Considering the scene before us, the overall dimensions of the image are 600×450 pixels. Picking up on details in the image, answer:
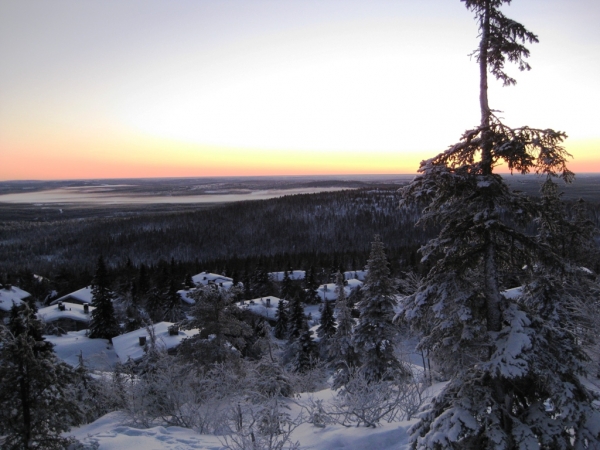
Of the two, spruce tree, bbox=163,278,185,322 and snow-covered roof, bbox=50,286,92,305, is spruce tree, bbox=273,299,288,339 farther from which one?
snow-covered roof, bbox=50,286,92,305

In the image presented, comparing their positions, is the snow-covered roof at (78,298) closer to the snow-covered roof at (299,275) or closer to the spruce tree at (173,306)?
the spruce tree at (173,306)

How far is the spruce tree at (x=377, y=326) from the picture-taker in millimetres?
21719

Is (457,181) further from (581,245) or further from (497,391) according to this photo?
(581,245)

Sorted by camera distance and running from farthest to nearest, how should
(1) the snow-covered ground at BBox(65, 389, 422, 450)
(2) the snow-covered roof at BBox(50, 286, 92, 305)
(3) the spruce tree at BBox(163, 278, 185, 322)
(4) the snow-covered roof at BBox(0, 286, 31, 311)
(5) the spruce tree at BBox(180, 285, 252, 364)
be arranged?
(2) the snow-covered roof at BBox(50, 286, 92, 305), (3) the spruce tree at BBox(163, 278, 185, 322), (4) the snow-covered roof at BBox(0, 286, 31, 311), (5) the spruce tree at BBox(180, 285, 252, 364), (1) the snow-covered ground at BBox(65, 389, 422, 450)

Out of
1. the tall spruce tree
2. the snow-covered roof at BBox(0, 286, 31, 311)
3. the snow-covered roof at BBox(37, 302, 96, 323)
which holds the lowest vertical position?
the snow-covered roof at BBox(37, 302, 96, 323)

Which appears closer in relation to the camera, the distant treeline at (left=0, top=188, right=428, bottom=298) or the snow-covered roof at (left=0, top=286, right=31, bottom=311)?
the snow-covered roof at (left=0, top=286, right=31, bottom=311)

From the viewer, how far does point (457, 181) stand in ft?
21.6

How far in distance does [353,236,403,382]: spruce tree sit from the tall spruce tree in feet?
48.2

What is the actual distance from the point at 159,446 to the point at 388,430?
677cm

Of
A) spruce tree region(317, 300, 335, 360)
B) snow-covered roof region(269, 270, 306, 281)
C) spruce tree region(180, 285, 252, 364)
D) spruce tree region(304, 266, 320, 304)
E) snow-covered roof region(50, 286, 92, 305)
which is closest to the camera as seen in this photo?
spruce tree region(180, 285, 252, 364)

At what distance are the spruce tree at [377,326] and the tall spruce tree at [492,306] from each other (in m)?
14.7

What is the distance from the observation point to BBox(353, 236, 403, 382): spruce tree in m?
21.7

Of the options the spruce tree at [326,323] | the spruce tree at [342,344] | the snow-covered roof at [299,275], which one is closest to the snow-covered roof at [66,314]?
the spruce tree at [326,323]

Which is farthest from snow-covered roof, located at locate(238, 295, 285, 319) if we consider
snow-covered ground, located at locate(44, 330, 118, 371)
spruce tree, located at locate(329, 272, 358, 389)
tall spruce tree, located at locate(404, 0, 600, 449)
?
tall spruce tree, located at locate(404, 0, 600, 449)
